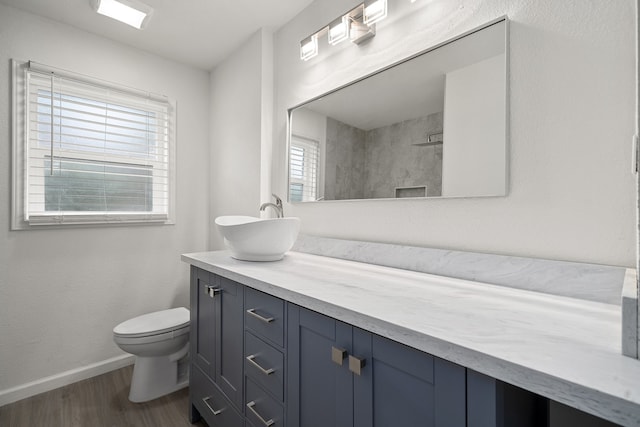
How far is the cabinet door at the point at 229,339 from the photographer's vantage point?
1.28 metres

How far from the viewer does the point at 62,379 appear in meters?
1.97

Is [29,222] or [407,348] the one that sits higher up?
[29,222]

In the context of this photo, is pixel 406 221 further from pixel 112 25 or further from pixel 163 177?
pixel 112 25

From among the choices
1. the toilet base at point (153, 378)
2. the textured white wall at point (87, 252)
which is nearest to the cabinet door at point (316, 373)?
the toilet base at point (153, 378)

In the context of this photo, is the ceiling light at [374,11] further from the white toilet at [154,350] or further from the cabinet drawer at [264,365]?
the white toilet at [154,350]

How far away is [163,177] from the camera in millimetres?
2436

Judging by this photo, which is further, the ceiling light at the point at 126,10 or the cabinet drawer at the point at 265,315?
the ceiling light at the point at 126,10

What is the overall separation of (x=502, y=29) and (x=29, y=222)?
2.65 m

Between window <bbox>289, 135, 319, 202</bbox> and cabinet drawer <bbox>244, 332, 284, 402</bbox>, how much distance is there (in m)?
0.91

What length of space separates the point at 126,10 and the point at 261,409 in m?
2.30

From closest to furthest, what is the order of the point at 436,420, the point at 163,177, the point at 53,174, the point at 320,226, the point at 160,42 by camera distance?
the point at 436,420 → the point at 320,226 → the point at 53,174 → the point at 160,42 → the point at 163,177

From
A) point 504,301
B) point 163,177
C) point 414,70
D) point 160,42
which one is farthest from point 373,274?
point 160,42

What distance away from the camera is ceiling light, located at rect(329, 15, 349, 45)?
1.55m

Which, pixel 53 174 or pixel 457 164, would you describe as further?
pixel 53 174
